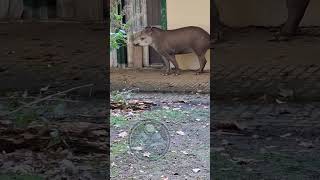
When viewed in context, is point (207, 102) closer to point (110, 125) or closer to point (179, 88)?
point (179, 88)

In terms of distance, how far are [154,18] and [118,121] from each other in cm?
273

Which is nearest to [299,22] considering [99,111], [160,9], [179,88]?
[160,9]

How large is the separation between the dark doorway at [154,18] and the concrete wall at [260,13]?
0.92 m

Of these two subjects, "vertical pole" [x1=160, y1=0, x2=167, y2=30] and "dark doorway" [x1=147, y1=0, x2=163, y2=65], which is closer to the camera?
"vertical pole" [x1=160, y1=0, x2=167, y2=30]

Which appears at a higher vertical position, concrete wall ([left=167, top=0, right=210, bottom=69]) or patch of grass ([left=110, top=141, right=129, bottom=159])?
concrete wall ([left=167, top=0, right=210, bottom=69])

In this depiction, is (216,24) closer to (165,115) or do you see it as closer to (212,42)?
(212,42)

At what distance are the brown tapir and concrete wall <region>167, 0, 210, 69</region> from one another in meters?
0.24

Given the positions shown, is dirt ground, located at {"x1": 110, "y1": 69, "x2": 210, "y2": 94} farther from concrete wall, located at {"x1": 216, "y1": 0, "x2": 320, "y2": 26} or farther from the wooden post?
concrete wall, located at {"x1": 216, "y1": 0, "x2": 320, "y2": 26}

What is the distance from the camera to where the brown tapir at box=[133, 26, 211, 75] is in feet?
19.6

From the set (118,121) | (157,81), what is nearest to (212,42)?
(157,81)

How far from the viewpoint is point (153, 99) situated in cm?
501

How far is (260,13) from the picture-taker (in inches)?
297

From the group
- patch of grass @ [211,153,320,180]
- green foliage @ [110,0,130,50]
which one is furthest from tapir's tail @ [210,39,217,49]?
patch of grass @ [211,153,320,180]

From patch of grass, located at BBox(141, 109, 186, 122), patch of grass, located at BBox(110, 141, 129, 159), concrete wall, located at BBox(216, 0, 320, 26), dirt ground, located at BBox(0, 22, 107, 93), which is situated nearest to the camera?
patch of grass, located at BBox(110, 141, 129, 159)
